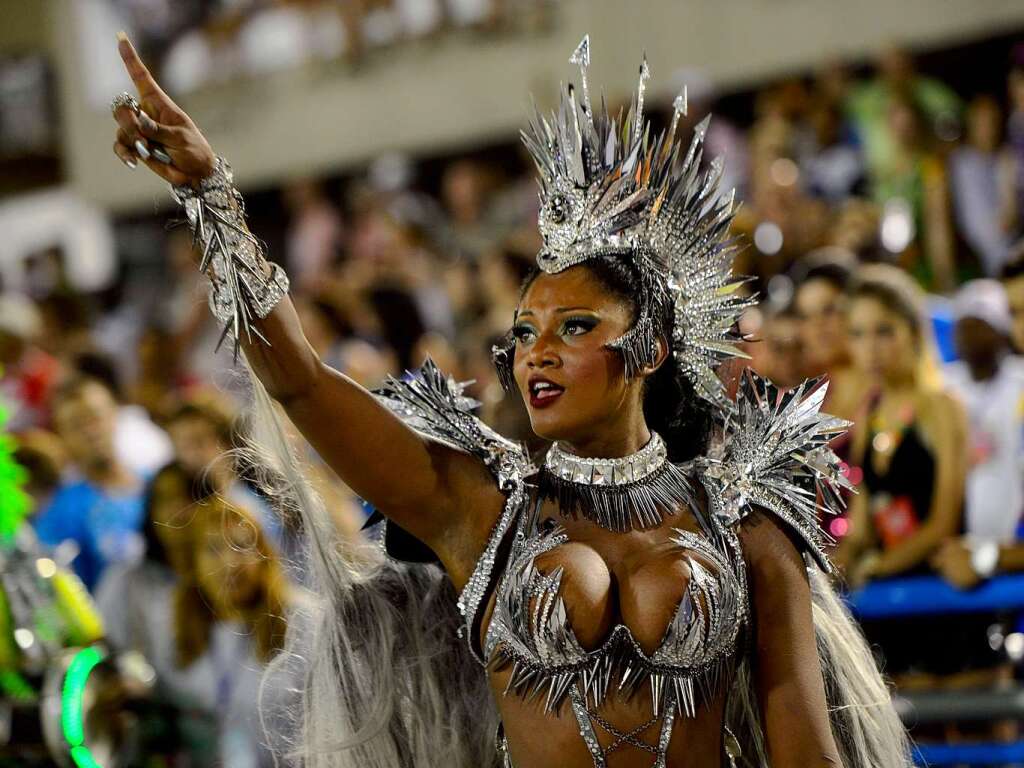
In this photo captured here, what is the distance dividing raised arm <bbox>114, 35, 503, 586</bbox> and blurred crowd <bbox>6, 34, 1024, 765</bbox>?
0.25 meters

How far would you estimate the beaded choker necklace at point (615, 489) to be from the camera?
2.29 metres

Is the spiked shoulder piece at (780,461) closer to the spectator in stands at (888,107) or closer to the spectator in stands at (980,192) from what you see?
the spectator in stands at (980,192)

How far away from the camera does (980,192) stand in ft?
19.5

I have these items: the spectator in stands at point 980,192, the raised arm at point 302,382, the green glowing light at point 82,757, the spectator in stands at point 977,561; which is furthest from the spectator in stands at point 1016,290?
the green glowing light at point 82,757

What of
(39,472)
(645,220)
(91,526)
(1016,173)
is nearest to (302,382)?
(645,220)

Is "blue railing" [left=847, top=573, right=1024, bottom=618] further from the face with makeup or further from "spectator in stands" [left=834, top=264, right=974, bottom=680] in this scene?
the face with makeup

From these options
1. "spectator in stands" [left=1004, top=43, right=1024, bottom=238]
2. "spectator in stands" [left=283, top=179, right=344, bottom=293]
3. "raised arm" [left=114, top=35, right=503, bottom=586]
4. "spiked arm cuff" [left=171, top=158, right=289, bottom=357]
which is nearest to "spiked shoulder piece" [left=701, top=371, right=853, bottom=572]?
"raised arm" [left=114, top=35, right=503, bottom=586]

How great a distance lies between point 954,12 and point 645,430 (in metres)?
6.26

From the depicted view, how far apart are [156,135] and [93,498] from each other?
3488mm

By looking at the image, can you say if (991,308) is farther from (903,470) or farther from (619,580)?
(619,580)

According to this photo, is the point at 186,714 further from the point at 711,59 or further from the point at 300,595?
the point at 711,59

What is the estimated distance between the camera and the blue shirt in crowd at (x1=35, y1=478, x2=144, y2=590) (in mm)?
5070

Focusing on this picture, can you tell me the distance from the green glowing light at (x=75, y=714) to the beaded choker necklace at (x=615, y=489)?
67.9 inches

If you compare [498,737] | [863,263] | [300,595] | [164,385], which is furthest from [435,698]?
[164,385]
